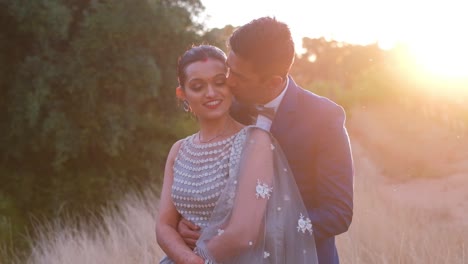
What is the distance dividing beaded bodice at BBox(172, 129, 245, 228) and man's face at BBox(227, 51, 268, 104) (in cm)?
18

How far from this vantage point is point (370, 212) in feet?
21.8

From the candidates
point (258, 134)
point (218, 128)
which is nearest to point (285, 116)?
point (258, 134)

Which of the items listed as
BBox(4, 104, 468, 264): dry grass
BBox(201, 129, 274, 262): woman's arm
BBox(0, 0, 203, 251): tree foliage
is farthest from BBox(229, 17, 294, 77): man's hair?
BBox(0, 0, 203, 251): tree foliage

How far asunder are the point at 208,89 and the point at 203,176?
1.18 ft

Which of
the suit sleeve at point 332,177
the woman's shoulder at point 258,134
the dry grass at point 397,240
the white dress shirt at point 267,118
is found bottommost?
the dry grass at point 397,240

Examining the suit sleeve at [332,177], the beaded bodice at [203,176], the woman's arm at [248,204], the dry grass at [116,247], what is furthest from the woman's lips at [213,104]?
the dry grass at [116,247]

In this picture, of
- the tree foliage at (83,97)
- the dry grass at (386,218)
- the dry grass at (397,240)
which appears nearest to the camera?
the dry grass at (397,240)

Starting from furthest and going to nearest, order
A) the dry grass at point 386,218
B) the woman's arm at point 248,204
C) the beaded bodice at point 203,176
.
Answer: the dry grass at point 386,218
the beaded bodice at point 203,176
the woman's arm at point 248,204

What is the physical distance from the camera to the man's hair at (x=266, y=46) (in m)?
2.89

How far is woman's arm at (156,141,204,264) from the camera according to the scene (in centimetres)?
292

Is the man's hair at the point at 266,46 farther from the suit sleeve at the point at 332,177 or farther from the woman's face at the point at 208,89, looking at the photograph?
the suit sleeve at the point at 332,177

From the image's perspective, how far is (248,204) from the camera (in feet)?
8.98

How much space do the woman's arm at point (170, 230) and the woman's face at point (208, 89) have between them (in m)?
0.28

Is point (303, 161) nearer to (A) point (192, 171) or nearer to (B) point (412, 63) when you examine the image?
(A) point (192, 171)
